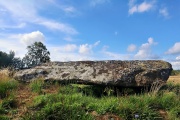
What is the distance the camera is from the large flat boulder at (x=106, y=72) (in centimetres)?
1130

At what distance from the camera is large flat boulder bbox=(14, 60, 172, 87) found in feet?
37.1

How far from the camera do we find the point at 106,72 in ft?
38.1

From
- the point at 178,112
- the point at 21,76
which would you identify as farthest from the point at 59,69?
the point at 178,112

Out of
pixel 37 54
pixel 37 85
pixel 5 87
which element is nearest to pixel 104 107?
pixel 37 85

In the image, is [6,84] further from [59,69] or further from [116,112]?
[116,112]

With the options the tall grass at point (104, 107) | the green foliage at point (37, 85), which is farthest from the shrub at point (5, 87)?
the tall grass at point (104, 107)

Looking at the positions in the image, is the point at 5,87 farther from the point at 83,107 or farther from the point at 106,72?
the point at 106,72

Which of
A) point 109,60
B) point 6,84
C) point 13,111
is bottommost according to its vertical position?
point 13,111

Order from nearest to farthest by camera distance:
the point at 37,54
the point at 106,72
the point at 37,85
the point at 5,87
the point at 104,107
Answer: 1. the point at 104,107
2. the point at 5,87
3. the point at 37,85
4. the point at 106,72
5. the point at 37,54

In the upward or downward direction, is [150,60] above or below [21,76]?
above

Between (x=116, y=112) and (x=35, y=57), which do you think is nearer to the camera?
(x=116, y=112)

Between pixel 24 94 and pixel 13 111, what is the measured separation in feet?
6.18

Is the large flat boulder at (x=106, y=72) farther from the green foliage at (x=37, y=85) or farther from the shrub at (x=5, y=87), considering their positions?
the shrub at (x=5, y=87)

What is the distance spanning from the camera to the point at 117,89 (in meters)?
11.4
